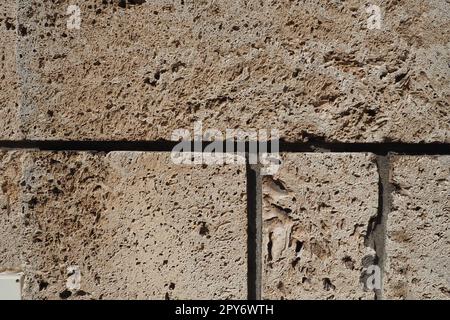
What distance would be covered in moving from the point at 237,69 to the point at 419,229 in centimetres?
75

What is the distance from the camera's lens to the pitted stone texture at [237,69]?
4.95ft

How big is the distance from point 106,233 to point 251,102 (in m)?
0.63

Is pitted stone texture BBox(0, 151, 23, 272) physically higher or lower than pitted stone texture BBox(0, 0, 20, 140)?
lower

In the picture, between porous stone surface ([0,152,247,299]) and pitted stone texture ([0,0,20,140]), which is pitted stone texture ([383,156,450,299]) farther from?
pitted stone texture ([0,0,20,140])

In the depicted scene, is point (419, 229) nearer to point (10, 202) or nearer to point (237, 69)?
point (237, 69)

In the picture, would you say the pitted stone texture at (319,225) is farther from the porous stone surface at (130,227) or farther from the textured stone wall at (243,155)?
the porous stone surface at (130,227)

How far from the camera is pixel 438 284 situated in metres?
1.54

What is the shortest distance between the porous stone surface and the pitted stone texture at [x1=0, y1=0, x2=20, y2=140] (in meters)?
0.16

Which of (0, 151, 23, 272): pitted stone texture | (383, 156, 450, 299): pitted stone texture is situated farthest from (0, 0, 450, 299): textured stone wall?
(0, 151, 23, 272): pitted stone texture

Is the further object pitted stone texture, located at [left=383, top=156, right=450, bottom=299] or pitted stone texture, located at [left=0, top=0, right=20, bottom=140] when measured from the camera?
pitted stone texture, located at [left=0, top=0, right=20, bottom=140]

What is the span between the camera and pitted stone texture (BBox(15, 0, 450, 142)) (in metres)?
1.51

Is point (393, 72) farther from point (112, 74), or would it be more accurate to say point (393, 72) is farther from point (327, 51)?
point (112, 74)

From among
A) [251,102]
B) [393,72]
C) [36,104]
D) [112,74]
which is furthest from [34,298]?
[393,72]

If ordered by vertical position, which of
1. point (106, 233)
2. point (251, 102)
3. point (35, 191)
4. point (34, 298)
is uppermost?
point (251, 102)
